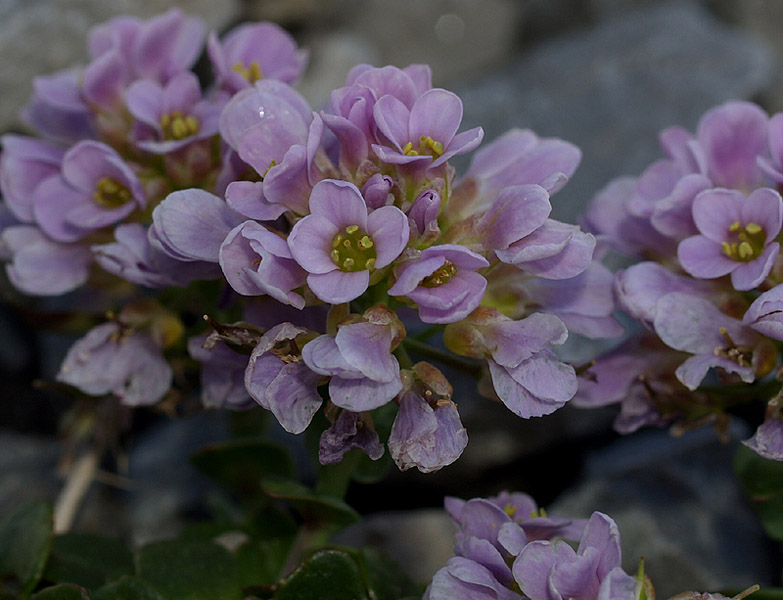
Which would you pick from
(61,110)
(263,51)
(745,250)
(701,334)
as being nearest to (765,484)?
(701,334)

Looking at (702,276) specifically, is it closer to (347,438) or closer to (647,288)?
(647,288)

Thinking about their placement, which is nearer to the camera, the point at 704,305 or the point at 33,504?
the point at 704,305

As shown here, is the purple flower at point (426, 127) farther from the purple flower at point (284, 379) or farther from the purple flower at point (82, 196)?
the purple flower at point (82, 196)

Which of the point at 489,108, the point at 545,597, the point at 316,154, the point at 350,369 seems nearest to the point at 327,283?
the point at 350,369

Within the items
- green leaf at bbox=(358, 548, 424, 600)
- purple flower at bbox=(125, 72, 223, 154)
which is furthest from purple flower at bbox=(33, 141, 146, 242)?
green leaf at bbox=(358, 548, 424, 600)

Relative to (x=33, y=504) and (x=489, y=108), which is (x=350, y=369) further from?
(x=489, y=108)
